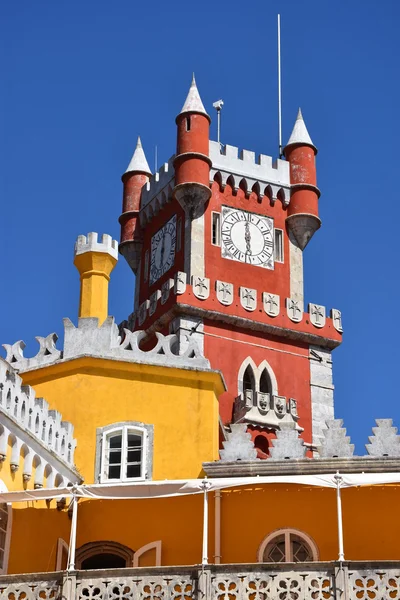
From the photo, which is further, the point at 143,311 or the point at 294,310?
the point at 143,311

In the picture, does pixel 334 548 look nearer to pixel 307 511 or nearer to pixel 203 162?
pixel 307 511

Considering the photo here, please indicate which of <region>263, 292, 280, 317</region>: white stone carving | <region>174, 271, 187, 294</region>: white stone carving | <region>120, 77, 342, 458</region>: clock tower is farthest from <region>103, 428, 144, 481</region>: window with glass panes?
<region>263, 292, 280, 317</region>: white stone carving

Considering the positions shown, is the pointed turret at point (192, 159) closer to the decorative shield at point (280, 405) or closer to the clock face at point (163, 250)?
the clock face at point (163, 250)

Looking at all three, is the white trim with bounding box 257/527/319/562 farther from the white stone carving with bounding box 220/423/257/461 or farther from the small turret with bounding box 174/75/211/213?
the small turret with bounding box 174/75/211/213

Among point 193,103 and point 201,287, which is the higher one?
point 193,103

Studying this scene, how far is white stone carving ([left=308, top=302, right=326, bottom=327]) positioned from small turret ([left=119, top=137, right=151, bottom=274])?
8.00 m

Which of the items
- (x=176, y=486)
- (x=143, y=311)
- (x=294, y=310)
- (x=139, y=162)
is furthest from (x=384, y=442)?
(x=139, y=162)

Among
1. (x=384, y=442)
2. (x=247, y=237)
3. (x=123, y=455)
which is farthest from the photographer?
(x=247, y=237)

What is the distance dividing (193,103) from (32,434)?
28.0 metres

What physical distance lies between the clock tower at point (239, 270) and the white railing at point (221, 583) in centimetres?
2233

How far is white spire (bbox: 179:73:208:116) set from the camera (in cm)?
5025

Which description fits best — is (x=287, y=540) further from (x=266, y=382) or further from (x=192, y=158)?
(x=192, y=158)

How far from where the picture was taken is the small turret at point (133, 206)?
5266 cm

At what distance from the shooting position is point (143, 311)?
48781 millimetres
